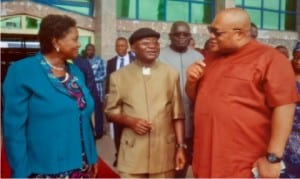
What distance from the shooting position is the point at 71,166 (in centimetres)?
295

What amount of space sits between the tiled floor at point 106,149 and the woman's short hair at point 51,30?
3.37 m

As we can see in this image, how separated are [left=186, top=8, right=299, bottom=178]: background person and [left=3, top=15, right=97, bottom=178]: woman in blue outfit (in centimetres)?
79

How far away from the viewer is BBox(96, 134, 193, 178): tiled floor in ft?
22.2

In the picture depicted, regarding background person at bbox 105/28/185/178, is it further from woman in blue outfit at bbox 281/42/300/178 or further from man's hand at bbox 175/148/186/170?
woman in blue outfit at bbox 281/42/300/178

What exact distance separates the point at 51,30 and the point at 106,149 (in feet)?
15.2

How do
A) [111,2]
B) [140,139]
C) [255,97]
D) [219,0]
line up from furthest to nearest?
[219,0]
[111,2]
[140,139]
[255,97]

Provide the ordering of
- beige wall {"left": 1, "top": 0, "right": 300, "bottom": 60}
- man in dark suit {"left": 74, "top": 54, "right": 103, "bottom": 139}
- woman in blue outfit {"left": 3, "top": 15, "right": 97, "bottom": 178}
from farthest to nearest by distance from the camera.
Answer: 1. beige wall {"left": 1, "top": 0, "right": 300, "bottom": 60}
2. man in dark suit {"left": 74, "top": 54, "right": 103, "bottom": 139}
3. woman in blue outfit {"left": 3, "top": 15, "right": 97, "bottom": 178}

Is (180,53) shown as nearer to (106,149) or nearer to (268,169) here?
(268,169)

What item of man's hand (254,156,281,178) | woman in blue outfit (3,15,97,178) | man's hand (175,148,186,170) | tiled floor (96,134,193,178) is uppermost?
woman in blue outfit (3,15,97,178)

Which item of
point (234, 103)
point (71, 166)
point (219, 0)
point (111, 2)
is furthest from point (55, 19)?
point (219, 0)

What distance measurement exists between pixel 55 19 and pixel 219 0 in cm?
1051

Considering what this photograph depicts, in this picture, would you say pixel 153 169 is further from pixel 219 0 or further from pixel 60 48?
pixel 219 0

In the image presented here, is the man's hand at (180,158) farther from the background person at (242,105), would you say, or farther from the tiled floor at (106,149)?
the tiled floor at (106,149)

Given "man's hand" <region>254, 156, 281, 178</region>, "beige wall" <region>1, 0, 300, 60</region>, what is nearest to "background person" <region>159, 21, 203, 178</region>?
"man's hand" <region>254, 156, 281, 178</region>
